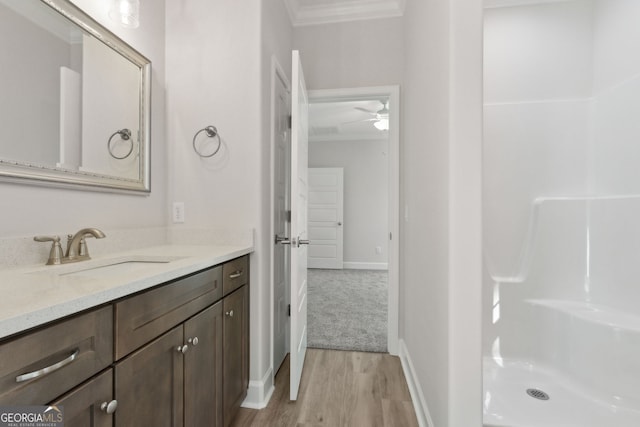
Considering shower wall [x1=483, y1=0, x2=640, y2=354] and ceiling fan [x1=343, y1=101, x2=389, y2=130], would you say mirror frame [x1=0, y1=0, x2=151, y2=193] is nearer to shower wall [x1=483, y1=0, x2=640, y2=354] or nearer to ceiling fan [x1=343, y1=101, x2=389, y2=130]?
shower wall [x1=483, y1=0, x2=640, y2=354]

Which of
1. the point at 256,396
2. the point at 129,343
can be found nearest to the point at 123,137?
the point at 129,343

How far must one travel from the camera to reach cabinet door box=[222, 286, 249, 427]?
133 centimetres

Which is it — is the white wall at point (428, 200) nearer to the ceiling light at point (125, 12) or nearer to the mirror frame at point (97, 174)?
the ceiling light at point (125, 12)

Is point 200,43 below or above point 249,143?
above

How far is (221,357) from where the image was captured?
4.22 ft

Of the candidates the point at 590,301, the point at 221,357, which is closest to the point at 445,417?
the point at 221,357

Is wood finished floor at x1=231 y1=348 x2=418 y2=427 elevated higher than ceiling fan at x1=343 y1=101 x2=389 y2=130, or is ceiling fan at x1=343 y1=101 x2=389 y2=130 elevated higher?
ceiling fan at x1=343 y1=101 x2=389 y2=130

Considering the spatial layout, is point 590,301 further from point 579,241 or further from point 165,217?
point 165,217

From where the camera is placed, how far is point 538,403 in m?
1.56

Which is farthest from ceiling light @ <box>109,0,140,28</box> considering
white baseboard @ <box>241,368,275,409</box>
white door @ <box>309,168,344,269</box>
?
white door @ <box>309,168,344,269</box>

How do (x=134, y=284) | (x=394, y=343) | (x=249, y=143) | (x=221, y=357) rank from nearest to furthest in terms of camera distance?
(x=134, y=284)
(x=221, y=357)
(x=249, y=143)
(x=394, y=343)

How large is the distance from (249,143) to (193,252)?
69 cm

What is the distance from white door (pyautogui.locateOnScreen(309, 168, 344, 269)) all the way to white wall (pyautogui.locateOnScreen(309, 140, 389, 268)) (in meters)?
0.17

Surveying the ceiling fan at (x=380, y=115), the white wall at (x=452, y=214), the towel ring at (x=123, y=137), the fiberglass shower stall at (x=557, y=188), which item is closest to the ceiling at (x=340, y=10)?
the fiberglass shower stall at (x=557, y=188)
